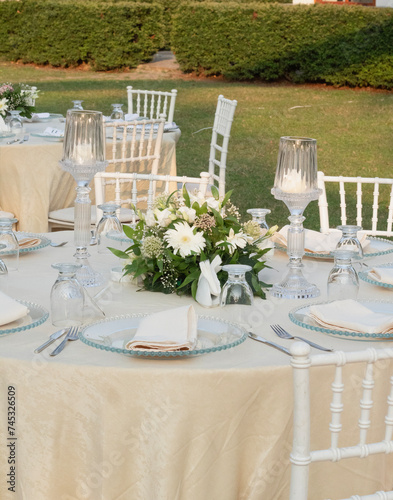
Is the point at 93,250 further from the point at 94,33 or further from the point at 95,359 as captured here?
the point at 94,33

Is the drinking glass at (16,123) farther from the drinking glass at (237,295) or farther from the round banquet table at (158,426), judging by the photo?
the round banquet table at (158,426)

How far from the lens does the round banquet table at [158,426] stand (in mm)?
2113

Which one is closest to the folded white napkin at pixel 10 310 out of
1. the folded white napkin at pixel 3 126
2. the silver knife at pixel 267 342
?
the silver knife at pixel 267 342

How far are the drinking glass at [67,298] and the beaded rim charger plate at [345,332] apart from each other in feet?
1.99

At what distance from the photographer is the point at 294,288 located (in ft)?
9.24

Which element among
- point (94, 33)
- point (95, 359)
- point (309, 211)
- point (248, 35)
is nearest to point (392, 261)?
point (95, 359)

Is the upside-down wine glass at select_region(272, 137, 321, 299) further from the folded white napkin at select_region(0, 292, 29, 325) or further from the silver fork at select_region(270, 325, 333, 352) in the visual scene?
the folded white napkin at select_region(0, 292, 29, 325)

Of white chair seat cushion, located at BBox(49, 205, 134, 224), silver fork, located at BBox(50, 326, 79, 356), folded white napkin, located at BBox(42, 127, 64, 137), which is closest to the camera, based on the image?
silver fork, located at BBox(50, 326, 79, 356)

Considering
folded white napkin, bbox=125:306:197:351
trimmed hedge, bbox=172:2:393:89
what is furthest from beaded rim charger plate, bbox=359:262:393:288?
trimmed hedge, bbox=172:2:393:89

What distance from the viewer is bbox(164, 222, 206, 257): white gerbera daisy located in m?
2.64

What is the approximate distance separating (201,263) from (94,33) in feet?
62.6

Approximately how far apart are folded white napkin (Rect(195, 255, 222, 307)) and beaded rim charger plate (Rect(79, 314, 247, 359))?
0.66ft

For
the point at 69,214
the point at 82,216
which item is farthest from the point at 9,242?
the point at 69,214

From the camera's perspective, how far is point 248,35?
18844 mm
